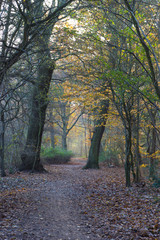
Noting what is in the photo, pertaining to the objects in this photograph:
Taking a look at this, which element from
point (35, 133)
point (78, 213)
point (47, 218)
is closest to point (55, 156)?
point (35, 133)

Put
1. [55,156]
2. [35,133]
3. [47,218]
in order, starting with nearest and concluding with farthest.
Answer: [47,218] → [35,133] → [55,156]

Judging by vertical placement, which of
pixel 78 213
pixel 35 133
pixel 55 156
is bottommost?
pixel 78 213

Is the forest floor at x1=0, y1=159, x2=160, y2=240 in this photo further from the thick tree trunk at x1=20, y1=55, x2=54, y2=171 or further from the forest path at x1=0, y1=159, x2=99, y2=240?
the thick tree trunk at x1=20, y1=55, x2=54, y2=171

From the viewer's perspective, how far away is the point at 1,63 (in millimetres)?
5824

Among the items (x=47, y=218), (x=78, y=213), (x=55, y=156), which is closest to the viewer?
(x=47, y=218)

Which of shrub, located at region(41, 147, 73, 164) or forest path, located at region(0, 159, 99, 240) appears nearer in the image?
forest path, located at region(0, 159, 99, 240)

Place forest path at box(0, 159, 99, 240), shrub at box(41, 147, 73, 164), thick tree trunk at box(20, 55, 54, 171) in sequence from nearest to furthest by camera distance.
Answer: forest path at box(0, 159, 99, 240), thick tree trunk at box(20, 55, 54, 171), shrub at box(41, 147, 73, 164)

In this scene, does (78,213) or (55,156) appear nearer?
(78,213)

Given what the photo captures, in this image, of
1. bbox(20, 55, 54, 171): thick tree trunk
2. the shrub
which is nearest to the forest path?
bbox(20, 55, 54, 171): thick tree trunk

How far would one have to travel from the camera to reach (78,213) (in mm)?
5984

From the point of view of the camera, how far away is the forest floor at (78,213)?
4.42 metres

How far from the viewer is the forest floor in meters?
4.42

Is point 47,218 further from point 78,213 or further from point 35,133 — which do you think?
point 35,133

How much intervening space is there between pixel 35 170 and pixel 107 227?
8.57 meters
